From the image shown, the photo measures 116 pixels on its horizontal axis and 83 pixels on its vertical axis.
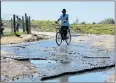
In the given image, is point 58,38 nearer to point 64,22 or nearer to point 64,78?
point 64,22

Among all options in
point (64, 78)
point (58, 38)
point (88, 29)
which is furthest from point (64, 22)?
point (88, 29)

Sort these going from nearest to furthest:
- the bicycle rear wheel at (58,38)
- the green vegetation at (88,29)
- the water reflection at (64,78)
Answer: the water reflection at (64,78) < the bicycle rear wheel at (58,38) < the green vegetation at (88,29)

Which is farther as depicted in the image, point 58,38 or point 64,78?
point 58,38

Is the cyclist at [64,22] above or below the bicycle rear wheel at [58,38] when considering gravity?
above

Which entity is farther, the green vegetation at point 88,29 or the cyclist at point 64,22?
the green vegetation at point 88,29

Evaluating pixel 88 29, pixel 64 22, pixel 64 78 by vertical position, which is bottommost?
pixel 88 29

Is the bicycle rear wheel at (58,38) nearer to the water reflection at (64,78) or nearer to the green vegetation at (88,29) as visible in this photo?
the water reflection at (64,78)

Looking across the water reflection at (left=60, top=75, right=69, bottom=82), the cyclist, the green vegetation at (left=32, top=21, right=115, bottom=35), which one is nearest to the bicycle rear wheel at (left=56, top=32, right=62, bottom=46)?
the cyclist

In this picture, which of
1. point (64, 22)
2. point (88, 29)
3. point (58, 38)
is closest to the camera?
point (64, 22)

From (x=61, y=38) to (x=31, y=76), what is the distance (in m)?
10.4

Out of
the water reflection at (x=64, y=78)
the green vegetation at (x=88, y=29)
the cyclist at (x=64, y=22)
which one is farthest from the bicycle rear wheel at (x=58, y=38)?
the green vegetation at (x=88, y=29)

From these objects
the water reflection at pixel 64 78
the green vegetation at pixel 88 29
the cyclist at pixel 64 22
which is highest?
the cyclist at pixel 64 22

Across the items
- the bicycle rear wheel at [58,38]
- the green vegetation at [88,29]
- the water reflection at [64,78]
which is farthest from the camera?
the green vegetation at [88,29]

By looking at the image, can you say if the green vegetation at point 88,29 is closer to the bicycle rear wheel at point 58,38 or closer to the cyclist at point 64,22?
the bicycle rear wheel at point 58,38
